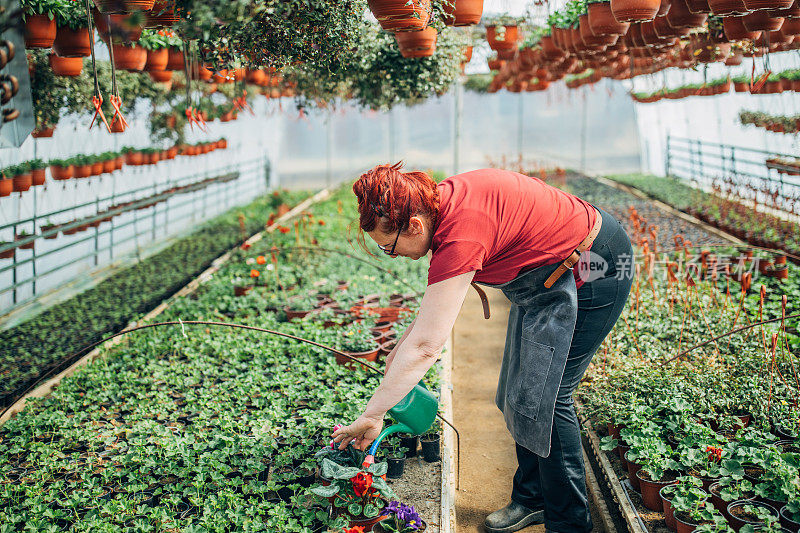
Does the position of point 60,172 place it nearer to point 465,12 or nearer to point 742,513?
point 465,12

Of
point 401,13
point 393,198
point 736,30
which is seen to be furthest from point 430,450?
point 736,30

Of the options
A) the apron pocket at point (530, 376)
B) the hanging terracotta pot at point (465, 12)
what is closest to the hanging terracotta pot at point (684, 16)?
the hanging terracotta pot at point (465, 12)

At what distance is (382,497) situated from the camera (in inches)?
77.3

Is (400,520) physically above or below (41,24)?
below

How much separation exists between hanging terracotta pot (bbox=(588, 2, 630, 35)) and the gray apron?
2203 mm

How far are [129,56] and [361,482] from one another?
3.21 m

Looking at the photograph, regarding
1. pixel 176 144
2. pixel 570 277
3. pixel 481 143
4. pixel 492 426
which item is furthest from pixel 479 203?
pixel 481 143

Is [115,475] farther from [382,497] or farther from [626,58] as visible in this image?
[626,58]

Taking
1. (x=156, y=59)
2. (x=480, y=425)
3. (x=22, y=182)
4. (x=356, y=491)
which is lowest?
(x=480, y=425)

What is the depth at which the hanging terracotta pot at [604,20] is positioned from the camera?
3.51 metres

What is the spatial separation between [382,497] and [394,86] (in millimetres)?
3231

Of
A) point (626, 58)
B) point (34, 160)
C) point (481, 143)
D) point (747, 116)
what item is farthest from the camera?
point (481, 143)

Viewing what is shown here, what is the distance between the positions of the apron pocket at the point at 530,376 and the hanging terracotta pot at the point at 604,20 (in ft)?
7.62

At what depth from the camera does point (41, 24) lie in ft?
9.72
